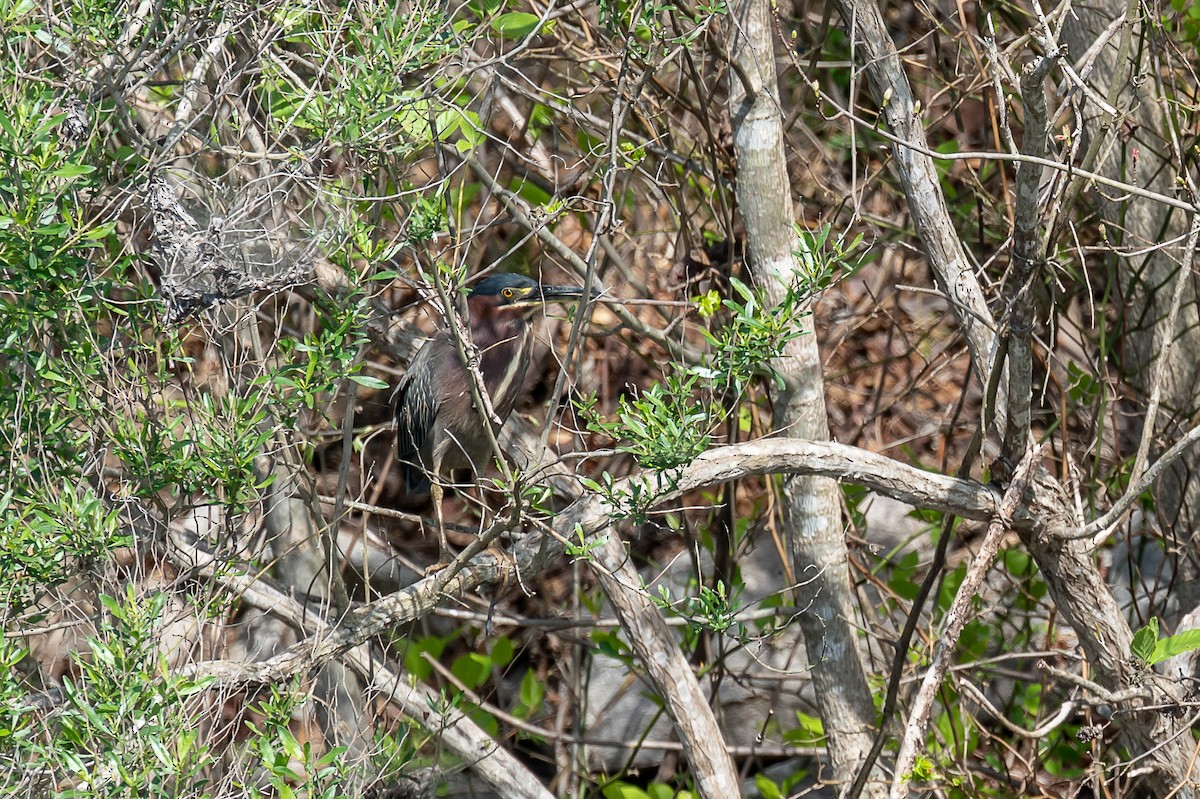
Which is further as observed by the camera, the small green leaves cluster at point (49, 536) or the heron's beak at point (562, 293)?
the heron's beak at point (562, 293)

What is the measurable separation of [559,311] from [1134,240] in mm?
2039

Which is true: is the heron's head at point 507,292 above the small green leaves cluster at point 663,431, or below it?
below

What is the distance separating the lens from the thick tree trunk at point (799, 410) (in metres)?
3.37

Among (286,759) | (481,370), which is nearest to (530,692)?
(481,370)

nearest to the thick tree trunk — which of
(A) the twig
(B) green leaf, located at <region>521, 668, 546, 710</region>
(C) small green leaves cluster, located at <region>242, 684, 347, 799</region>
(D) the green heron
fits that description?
(A) the twig

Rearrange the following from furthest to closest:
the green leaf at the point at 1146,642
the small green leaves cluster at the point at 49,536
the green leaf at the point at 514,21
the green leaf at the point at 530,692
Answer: the green leaf at the point at 530,692 < the green leaf at the point at 514,21 < the green leaf at the point at 1146,642 < the small green leaves cluster at the point at 49,536

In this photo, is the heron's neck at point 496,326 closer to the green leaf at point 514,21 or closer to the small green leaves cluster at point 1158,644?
the green leaf at point 514,21

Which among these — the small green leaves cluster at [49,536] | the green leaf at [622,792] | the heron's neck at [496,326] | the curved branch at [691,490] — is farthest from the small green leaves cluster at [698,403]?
the green leaf at [622,792]

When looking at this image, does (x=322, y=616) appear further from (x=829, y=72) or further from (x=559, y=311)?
(x=829, y=72)

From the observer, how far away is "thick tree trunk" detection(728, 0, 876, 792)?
3.37m

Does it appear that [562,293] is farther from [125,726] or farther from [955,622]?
[125,726]

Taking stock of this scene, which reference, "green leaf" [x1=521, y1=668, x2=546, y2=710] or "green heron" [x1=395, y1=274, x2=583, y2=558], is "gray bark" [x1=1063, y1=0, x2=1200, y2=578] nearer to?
"green heron" [x1=395, y1=274, x2=583, y2=558]

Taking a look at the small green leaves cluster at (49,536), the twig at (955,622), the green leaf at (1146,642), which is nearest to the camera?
the small green leaves cluster at (49,536)

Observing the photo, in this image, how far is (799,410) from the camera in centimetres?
355
